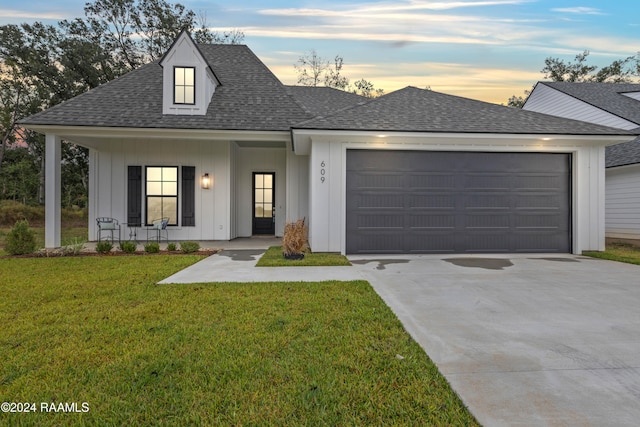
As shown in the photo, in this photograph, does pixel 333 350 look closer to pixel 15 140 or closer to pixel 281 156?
pixel 281 156

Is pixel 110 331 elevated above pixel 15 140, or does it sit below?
below

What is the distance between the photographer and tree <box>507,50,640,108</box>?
84.1 ft

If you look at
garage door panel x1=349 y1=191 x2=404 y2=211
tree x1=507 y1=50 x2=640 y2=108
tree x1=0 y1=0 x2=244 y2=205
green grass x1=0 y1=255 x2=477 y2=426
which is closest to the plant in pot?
garage door panel x1=349 y1=191 x2=404 y2=211

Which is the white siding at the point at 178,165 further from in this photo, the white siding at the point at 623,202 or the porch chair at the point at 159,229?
the white siding at the point at 623,202

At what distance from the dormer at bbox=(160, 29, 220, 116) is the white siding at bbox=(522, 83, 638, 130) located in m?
15.6

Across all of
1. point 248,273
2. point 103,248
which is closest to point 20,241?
point 103,248

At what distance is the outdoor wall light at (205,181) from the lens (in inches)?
407

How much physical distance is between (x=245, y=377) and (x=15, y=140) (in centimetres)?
2737

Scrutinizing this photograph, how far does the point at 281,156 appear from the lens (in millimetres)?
11727

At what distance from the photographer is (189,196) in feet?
34.2

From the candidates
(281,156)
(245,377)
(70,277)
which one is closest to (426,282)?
(245,377)

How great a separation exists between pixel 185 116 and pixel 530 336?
9849mm

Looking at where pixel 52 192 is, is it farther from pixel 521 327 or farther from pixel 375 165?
pixel 521 327

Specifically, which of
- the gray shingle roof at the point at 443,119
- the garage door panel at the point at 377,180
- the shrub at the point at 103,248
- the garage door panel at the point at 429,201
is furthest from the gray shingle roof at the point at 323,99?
the shrub at the point at 103,248
